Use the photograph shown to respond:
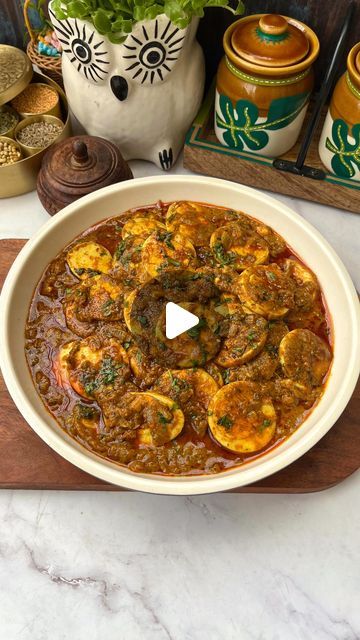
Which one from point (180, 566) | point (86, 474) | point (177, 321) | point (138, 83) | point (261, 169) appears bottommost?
point (180, 566)

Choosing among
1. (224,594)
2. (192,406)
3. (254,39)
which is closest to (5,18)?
(254,39)

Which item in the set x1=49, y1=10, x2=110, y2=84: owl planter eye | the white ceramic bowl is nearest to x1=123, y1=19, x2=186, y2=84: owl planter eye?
x1=49, y1=10, x2=110, y2=84: owl planter eye

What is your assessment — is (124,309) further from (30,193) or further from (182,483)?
(30,193)

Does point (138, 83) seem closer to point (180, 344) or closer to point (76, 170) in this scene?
point (76, 170)

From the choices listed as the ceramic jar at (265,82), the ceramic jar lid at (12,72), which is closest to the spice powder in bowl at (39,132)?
the ceramic jar lid at (12,72)

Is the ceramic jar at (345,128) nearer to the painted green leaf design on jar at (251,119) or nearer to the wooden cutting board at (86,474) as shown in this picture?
the painted green leaf design on jar at (251,119)

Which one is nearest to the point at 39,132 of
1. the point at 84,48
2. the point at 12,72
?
the point at 12,72
